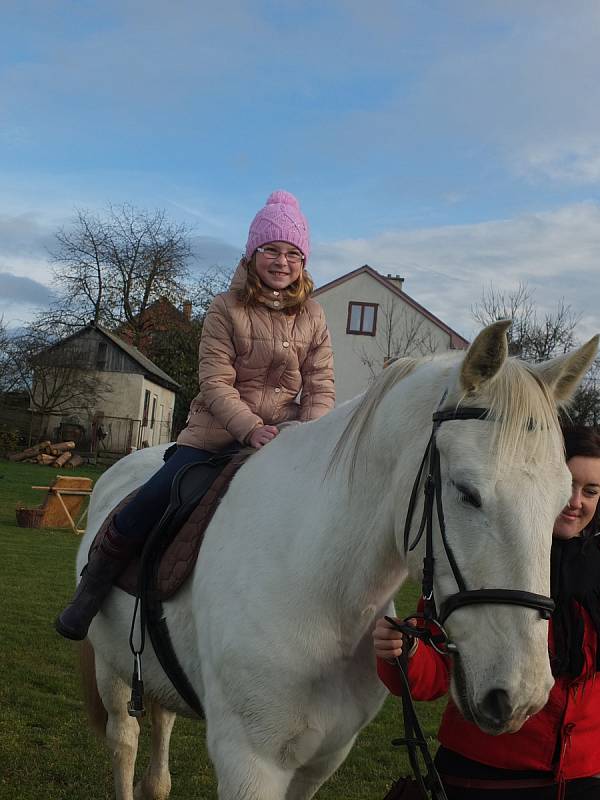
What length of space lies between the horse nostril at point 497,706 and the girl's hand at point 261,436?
1.53m

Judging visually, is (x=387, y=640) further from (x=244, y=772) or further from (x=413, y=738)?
(x=244, y=772)

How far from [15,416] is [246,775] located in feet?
124

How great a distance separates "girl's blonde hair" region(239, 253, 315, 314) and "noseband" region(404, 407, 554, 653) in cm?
141

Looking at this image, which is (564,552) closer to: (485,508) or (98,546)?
(485,508)

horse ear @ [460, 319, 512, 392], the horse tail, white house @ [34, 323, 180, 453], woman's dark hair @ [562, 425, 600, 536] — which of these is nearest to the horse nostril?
horse ear @ [460, 319, 512, 392]

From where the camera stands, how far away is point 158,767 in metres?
4.47

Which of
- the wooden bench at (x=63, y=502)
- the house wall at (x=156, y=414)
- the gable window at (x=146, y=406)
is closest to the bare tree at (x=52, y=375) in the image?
the house wall at (x=156, y=414)

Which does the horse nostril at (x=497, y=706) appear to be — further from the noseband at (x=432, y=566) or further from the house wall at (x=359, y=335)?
the house wall at (x=359, y=335)

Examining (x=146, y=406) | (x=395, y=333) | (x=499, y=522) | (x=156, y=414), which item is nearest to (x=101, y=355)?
(x=146, y=406)

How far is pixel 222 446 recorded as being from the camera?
352 cm

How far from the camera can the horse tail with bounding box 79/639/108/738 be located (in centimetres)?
448

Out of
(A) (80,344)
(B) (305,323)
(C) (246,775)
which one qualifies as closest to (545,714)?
(C) (246,775)

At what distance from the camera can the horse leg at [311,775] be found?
273 cm

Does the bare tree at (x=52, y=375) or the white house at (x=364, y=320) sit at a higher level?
the white house at (x=364, y=320)
